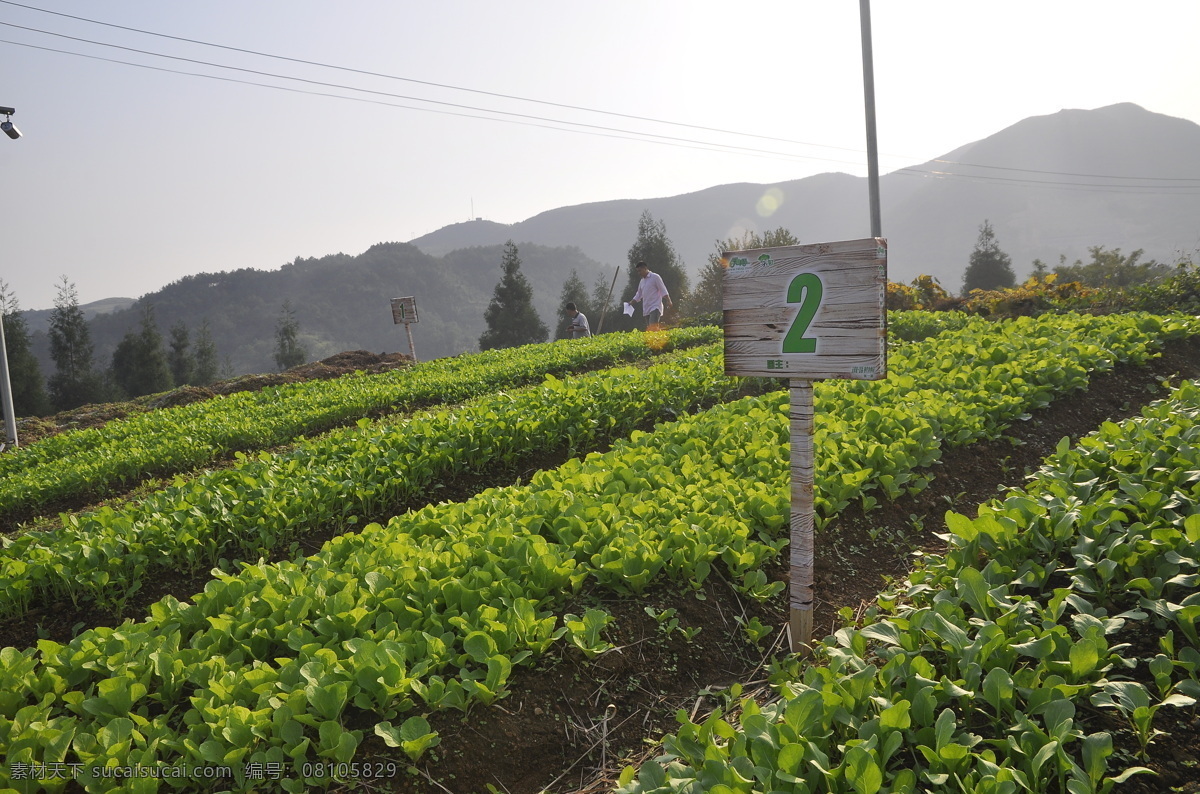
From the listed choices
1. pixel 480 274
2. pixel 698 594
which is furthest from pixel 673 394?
pixel 480 274

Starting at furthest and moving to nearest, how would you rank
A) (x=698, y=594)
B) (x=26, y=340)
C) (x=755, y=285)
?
1. (x=26, y=340)
2. (x=698, y=594)
3. (x=755, y=285)

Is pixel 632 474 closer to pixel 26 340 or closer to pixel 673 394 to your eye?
pixel 673 394

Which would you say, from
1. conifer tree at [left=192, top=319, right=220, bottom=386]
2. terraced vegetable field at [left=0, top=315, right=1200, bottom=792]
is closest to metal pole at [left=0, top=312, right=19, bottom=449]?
terraced vegetable field at [left=0, top=315, right=1200, bottom=792]

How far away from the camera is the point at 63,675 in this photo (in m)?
2.91

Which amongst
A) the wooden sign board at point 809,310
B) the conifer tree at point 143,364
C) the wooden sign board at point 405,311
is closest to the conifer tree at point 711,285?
the wooden sign board at point 405,311

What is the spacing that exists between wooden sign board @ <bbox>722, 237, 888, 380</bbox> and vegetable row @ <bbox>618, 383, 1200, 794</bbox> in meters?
1.05

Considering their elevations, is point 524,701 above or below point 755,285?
below

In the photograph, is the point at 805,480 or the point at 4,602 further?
the point at 4,602

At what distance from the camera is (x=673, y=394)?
8031mm

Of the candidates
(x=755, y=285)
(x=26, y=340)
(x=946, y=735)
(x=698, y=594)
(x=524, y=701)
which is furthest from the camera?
(x=26, y=340)

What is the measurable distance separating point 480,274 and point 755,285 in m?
170

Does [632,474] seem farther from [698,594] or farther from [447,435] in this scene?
[447,435]

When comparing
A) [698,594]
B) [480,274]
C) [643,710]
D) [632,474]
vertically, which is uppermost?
[480,274]

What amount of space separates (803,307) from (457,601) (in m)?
2.12
